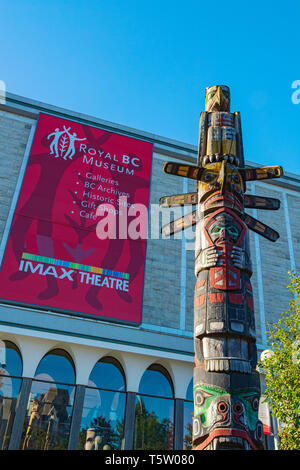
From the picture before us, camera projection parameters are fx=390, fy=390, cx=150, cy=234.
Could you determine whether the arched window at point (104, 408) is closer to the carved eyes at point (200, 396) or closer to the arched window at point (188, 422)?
the arched window at point (188, 422)

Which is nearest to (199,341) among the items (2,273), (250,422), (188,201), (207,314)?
(207,314)

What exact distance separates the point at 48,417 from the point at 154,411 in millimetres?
4364

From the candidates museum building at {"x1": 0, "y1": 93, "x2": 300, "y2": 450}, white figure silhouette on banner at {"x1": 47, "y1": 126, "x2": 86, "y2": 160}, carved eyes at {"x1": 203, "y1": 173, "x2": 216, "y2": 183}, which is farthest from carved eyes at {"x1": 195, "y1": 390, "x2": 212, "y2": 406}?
white figure silhouette on banner at {"x1": 47, "y1": 126, "x2": 86, "y2": 160}

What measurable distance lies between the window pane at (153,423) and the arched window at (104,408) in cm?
71

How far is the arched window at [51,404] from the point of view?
14.6 m

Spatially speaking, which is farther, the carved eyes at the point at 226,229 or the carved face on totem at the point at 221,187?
the carved face on totem at the point at 221,187

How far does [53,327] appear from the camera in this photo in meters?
15.7

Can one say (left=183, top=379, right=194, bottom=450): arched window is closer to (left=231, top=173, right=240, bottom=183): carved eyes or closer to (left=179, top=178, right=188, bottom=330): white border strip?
(left=179, top=178, right=188, bottom=330): white border strip

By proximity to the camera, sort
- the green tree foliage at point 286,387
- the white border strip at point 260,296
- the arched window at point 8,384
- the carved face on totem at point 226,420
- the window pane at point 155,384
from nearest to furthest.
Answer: the carved face on totem at point 226,420, the green tree foliage at point 286,387, the arched window at point 8,384, the window pane at point 155,384, the white border strip at point 260,296

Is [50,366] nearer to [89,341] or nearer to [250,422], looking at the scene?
[89,341]

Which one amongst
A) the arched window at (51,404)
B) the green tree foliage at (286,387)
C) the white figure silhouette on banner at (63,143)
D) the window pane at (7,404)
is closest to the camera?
the green tree foliage at (286,387)

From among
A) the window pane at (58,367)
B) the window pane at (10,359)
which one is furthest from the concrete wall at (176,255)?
the window pane at (10,359)

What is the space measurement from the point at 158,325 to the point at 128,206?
20.6 ft

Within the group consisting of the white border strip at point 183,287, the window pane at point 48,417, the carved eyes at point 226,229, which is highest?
the white border strip at point 183,287
